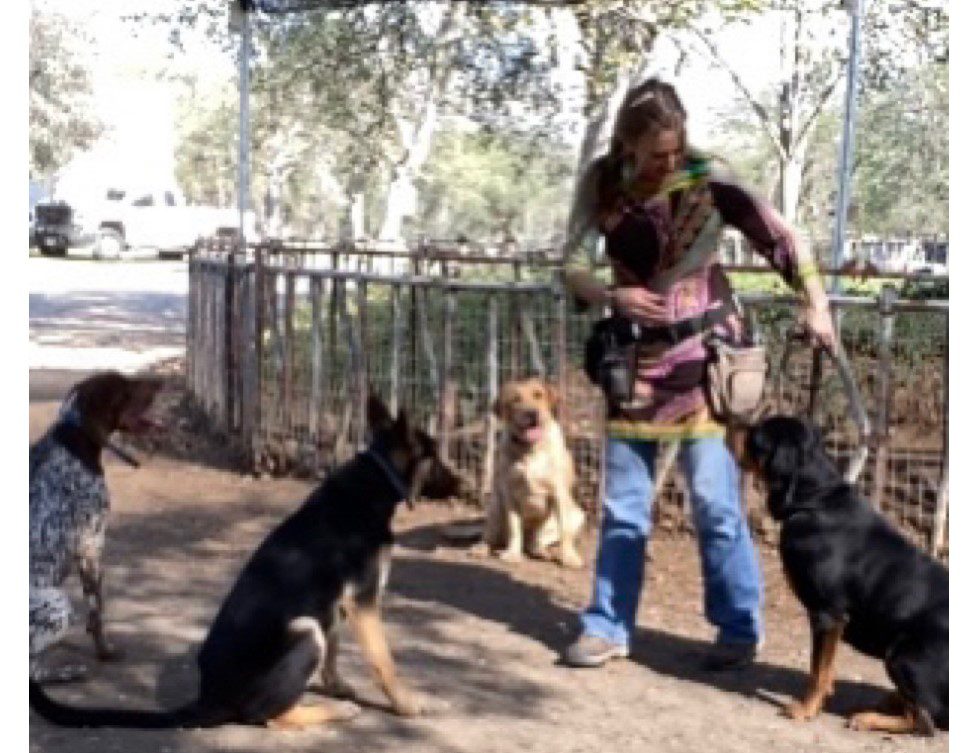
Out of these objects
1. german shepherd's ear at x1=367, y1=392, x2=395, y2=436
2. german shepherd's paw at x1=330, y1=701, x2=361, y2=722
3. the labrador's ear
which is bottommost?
german shepherd's paw at x1=330, y1=701, x2=361, y2=722

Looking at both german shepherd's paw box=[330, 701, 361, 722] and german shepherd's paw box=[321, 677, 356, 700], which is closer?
german shepherd's paw box=[330, 701, 361, 722]

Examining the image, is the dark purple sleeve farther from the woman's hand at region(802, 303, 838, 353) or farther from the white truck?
the white truck

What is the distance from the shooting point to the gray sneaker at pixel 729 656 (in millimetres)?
5266

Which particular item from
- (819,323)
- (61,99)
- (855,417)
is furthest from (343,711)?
(61,99)

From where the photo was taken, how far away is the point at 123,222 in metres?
45.6

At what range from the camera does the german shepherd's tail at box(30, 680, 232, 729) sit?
4.21m

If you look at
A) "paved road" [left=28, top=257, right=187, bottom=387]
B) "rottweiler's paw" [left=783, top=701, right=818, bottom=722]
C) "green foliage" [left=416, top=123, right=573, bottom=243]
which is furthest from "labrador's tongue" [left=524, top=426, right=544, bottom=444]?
"green foliage" [left=416, top=123, right=573, bottom=243]

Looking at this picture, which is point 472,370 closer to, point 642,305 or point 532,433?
point 532,433

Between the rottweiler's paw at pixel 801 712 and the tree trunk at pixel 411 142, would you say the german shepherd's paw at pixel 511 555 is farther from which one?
the tree trunk at pixel 411 142

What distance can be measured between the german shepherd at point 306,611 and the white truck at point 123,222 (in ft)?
131

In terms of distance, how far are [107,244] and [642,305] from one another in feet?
140

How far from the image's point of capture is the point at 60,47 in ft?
146

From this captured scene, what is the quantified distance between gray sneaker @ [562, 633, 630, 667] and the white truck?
130 ft
